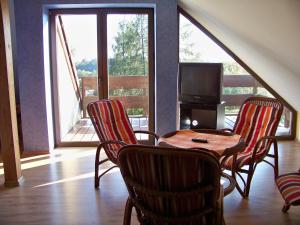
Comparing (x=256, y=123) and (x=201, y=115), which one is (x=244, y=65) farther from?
(x=256, y=123)

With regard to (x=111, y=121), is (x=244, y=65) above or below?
above

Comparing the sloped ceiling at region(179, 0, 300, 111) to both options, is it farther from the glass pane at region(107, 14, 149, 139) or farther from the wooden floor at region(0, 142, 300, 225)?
the wooden floor at region(0, 142, 300, 225)

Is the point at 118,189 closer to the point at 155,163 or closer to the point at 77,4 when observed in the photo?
the point at 155,163

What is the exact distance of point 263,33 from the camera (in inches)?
147

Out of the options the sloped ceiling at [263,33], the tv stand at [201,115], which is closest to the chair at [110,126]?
the tv stand at [201,115]

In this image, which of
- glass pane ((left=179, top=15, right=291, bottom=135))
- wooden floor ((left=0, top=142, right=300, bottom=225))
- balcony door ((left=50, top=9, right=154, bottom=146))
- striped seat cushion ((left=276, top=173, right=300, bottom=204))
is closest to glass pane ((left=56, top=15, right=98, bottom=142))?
balcony door ((left=50, top=9, right=154, bottom=146))

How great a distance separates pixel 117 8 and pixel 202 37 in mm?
1381

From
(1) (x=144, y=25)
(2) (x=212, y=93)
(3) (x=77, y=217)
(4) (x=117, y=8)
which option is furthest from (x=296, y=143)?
(3) (x=77, y=217)

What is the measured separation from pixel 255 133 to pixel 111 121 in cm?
161

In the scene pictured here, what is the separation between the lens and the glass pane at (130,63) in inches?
198

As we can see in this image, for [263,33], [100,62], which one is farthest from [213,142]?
[100,62]

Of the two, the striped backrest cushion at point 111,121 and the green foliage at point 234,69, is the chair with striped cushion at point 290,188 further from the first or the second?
the green foliage at point 234,69

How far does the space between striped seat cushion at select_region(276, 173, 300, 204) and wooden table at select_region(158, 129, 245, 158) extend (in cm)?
43

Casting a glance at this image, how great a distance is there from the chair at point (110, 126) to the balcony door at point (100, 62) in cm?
138
